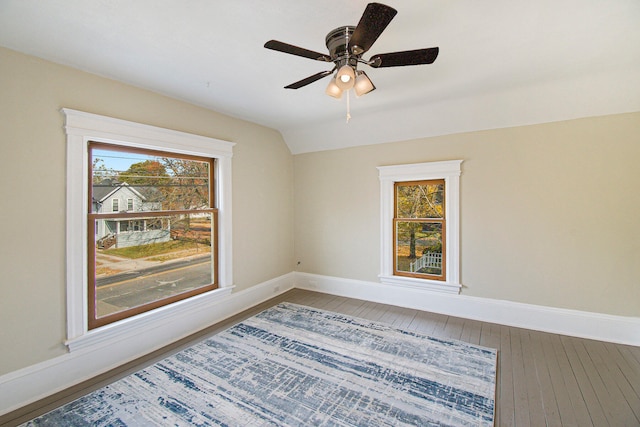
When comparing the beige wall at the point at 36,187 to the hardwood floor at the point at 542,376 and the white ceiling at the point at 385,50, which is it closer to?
the white ceiling at the point at 385,50

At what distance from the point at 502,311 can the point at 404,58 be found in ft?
11.0

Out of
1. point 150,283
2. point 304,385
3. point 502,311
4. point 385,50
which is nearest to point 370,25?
point 385,50

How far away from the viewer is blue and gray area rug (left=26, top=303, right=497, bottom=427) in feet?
6.63

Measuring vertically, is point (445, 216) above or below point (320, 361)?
above

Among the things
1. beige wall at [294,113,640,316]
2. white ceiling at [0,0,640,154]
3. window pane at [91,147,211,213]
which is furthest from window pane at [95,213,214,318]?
beige wall at [294,113,640,316]

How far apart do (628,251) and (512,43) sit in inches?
105

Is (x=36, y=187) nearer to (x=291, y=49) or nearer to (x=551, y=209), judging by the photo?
(x=291, y=49)

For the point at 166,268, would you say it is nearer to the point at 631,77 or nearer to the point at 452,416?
the point at 452,416

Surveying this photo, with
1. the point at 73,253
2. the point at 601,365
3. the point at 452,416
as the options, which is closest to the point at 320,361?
the point at 452,416

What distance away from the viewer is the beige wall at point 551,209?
298 centimetres

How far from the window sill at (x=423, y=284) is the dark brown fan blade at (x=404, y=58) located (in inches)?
118

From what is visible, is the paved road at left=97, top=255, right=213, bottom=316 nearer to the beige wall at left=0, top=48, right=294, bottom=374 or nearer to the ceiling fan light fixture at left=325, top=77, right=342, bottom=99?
the beige wall at left=0, top=48, right=294, bottom=374

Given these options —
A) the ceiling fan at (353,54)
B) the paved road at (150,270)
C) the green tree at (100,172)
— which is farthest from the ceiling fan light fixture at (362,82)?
the paved road at (150,270)

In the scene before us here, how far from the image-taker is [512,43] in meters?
2.12
